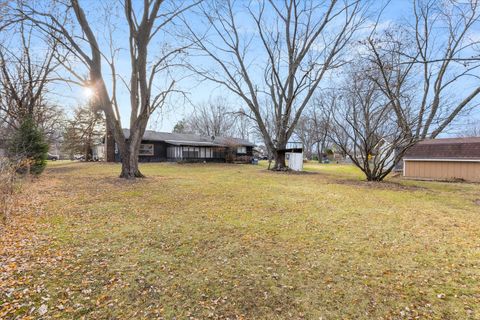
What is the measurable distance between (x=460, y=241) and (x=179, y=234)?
5.02 metres

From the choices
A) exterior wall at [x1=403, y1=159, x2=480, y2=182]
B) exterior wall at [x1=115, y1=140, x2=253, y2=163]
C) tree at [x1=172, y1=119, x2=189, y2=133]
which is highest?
tree at [x1=172, y1=119, x2=189, y2=133]

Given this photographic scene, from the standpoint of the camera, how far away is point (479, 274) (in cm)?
314

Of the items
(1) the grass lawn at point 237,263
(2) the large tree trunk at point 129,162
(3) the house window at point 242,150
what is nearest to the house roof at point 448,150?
(1) the grass lawn at point 237,263

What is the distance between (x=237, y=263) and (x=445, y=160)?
17115 millimetres

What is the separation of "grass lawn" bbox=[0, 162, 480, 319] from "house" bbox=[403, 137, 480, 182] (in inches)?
426

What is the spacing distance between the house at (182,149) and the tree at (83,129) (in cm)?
390

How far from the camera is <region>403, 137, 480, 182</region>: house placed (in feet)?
45.9

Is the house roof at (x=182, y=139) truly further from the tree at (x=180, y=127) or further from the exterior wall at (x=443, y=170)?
the exterior wall at (x=443, y=170)

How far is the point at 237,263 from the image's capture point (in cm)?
341

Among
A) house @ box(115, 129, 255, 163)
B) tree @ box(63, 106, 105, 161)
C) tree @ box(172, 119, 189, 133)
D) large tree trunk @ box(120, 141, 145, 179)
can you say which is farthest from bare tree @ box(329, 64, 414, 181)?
tree @ box(172, 119, 189, 133)

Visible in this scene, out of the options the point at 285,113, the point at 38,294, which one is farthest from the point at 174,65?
the point at 38,294

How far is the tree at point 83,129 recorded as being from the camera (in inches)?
1109

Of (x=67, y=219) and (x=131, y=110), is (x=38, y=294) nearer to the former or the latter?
Answer: (x=67, y=219)

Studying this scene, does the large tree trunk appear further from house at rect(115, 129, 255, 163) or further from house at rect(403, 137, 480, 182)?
house at rect(403, 137, 480, 182)
